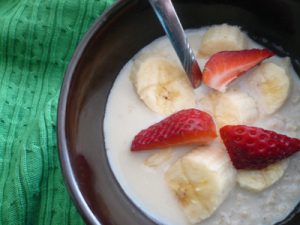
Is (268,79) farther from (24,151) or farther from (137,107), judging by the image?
(24,151)

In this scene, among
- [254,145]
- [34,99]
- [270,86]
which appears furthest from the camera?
[34,99]

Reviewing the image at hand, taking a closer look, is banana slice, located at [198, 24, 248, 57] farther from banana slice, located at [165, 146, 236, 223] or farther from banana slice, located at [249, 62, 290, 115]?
banana slice, located at [165, 146, 236, 223]

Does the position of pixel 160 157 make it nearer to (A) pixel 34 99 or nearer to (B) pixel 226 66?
(B) pixel 226 66

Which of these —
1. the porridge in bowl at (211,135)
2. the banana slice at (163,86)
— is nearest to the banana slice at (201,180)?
the porridge in bowl at (211,135)

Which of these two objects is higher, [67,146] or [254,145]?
[67,146]

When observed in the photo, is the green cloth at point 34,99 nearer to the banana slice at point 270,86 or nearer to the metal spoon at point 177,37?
the metal spoon at point 177,37

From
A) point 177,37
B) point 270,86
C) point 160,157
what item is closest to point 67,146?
point 160,157

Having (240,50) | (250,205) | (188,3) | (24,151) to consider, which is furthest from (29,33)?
(250,205)

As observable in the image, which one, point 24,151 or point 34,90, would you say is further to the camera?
point 34,90
